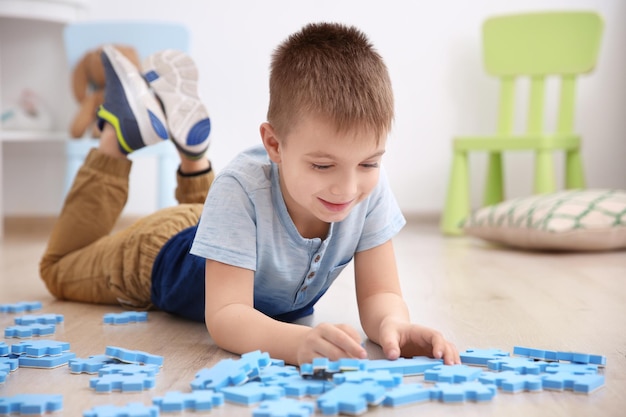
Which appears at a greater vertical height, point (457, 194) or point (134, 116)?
point (134, 116)

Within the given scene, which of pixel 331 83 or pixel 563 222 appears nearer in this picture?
pixel 331 83

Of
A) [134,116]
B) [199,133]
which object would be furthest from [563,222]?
[134,116]

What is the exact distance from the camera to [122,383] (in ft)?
3.12

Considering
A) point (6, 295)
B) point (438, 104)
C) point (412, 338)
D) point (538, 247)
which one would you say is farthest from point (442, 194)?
point (412, 338)

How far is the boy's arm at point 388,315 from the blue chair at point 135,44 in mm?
1755

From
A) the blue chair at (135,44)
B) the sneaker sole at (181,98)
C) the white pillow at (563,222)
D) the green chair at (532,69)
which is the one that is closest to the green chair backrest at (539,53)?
the green chair at (532,69)

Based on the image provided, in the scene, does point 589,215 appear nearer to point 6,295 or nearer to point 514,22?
point 514,22

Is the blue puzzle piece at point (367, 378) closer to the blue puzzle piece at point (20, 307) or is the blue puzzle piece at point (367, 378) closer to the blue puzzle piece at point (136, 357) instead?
the blue puzzle piece at point (136, 357)

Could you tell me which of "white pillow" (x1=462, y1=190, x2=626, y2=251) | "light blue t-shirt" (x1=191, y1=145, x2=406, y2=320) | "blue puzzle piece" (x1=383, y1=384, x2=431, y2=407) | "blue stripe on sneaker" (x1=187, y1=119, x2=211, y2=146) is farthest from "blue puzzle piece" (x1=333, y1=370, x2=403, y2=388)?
"white pillow" (x1=462, y1=190, x2=626, y2=251)

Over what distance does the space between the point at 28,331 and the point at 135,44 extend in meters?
1.95

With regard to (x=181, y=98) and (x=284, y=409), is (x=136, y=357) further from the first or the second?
(x=181, y=98)

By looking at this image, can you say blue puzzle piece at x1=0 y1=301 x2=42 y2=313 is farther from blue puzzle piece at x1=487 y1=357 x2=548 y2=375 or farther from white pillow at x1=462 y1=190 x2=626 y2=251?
white pillow at x1=462 y1=190 x2=626 y2=251

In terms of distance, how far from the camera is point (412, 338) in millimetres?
1070

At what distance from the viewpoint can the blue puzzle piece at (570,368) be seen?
3.27 feet
